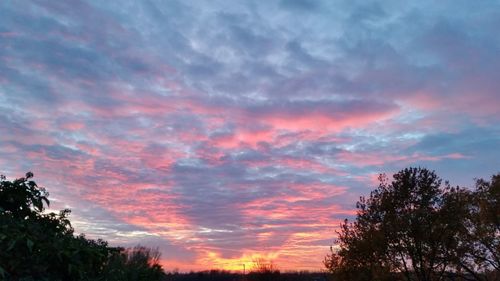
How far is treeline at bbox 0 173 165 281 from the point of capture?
5.41 metres

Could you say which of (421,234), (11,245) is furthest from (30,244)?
(421,234)

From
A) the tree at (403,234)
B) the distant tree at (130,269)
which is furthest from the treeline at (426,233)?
the distant tree at (130,269)

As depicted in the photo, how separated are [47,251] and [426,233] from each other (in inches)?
1117

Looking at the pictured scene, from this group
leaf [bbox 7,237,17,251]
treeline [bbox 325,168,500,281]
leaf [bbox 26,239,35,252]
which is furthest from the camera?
treeline [bbox 325,168,500,281]

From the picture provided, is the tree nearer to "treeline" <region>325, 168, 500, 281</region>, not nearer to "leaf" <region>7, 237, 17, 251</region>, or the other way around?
"treeline" <region>325, 168, 500, 281</region>

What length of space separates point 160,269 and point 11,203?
227cm

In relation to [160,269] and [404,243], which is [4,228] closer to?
[160,269]

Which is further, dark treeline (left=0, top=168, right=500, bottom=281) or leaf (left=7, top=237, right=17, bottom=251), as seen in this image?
dark treeline (left=0, top=168, right=500, bottom=281)

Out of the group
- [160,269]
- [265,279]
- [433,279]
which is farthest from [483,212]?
[265,279]

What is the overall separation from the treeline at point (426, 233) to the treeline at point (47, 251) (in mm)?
26452

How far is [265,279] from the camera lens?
60188mm

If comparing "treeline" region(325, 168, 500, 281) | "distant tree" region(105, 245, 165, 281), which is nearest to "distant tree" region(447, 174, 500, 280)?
"treeline" region(325, 168, 500, 281)

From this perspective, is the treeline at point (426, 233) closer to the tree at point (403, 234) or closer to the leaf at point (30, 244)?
the tree at point (403, 234)

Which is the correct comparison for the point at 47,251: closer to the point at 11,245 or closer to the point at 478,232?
the point at 11,245
